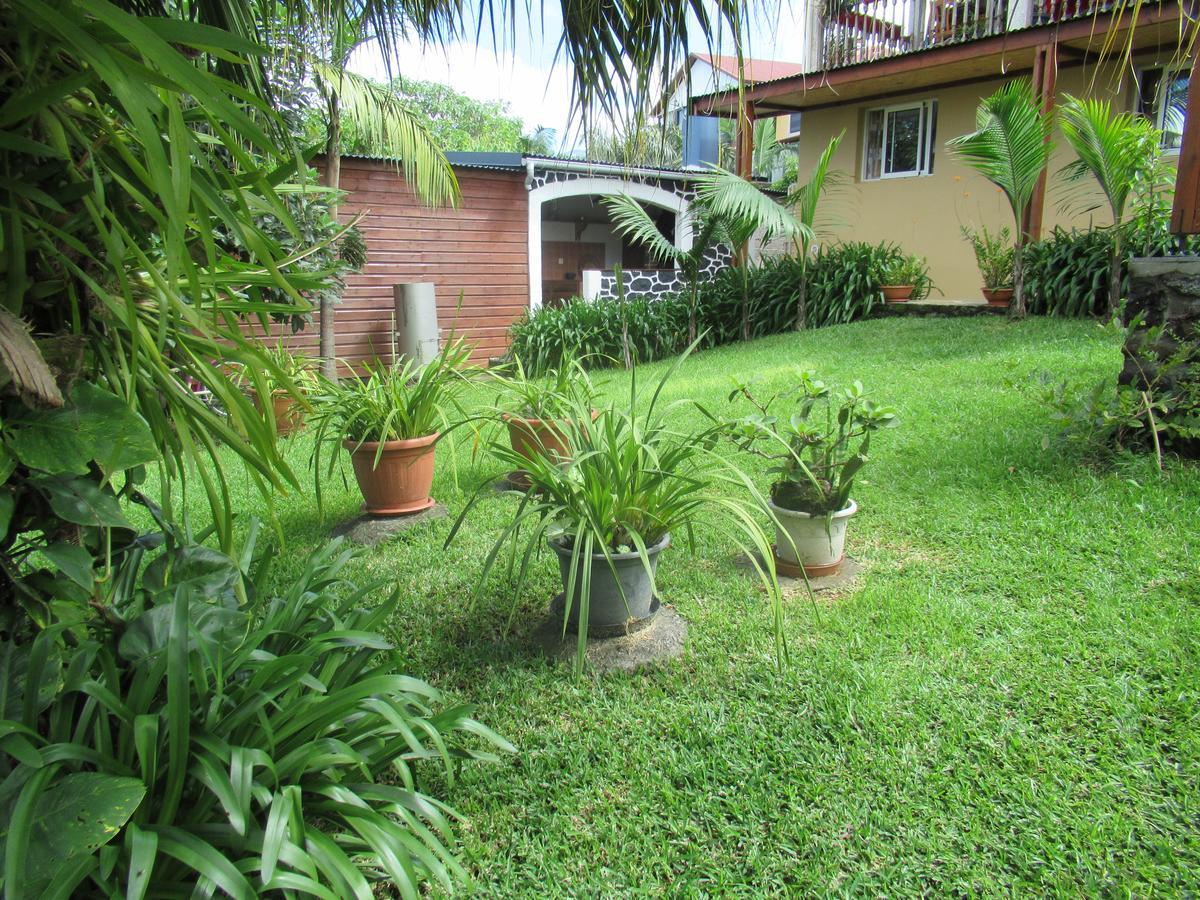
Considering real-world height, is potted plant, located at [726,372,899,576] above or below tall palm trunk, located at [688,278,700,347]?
below

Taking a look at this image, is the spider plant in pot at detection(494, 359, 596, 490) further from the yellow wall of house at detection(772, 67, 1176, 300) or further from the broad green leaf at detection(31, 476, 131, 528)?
the yellow wall of house at detection(772, 67, 1176, 300)

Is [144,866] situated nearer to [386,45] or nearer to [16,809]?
[16,809]

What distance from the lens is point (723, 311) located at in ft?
34.5

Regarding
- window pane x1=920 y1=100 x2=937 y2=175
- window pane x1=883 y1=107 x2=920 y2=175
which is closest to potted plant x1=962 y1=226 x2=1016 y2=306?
window pane x1=920 y1=100 x2=937 y2=175

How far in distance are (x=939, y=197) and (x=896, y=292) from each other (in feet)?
7.75

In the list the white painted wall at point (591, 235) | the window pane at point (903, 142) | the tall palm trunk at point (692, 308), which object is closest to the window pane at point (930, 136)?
the window pane at point (903, 142)

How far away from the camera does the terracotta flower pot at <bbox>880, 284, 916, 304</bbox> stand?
9641 millimetres

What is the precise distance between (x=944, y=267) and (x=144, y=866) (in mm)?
11804

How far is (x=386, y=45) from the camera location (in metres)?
2.29

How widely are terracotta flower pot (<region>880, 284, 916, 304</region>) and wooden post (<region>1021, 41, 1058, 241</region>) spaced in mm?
1382

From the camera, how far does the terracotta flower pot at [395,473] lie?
12.3 ft

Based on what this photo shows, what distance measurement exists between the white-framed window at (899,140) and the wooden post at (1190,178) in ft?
26.4

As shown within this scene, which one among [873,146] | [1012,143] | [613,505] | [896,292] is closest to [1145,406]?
[613,505]

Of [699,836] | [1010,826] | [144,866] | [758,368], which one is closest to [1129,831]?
[1010,826]
